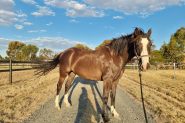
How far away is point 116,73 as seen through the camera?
20.8ft

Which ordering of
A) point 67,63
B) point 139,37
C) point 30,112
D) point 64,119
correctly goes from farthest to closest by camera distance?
point 67,63 → point 30,112 → point 64,119 → point 139,37

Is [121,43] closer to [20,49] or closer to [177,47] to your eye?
[177,47]

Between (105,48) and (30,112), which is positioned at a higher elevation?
(105,48)

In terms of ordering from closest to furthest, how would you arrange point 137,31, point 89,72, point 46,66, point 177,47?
1. point 137,31
2. point 89,72
3. point 46,66
4. point 177,47

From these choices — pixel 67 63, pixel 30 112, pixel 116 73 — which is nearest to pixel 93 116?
pixel 116 73

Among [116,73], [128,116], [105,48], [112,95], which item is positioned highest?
[105,48]

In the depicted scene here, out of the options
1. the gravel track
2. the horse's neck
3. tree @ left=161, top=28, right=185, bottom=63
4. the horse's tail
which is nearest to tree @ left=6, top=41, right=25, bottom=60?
tree @ left=161, top=28, right=185, bottom=63

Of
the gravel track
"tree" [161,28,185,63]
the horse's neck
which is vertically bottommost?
the gravel track

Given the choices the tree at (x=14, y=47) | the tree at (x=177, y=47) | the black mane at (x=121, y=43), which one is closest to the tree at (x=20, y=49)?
the tree at (x=14, y=47)

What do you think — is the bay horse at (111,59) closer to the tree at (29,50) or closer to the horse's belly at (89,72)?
the horse's belly at (89,72)

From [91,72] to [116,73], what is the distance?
0.91 metres

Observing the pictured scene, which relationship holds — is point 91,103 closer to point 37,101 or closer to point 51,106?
point 51,106

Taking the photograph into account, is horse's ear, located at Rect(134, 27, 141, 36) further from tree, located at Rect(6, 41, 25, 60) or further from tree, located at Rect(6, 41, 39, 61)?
tree, located at Rect(6, 41, 25, 60)

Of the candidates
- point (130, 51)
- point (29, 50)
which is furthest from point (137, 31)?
point (29, 50)
